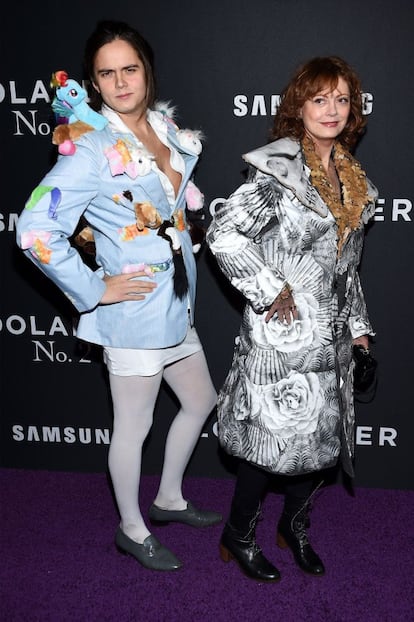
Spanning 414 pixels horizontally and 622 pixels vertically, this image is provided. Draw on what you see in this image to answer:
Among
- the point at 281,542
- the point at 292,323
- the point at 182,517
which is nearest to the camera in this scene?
the point at 292,323

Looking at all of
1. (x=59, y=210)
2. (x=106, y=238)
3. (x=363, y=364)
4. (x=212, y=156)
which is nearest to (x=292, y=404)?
(x=363, y=364)

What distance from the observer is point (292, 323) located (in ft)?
6.83

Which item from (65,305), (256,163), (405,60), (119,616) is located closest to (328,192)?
(256,163)

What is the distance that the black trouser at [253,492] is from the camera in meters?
2.30

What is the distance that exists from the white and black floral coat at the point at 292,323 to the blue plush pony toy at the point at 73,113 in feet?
1.53

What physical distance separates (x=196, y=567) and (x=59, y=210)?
4.39ft

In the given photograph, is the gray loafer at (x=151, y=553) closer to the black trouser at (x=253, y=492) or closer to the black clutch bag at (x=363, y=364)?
the black trouser at (x=253, y=492)

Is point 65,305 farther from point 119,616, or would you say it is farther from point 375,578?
point 375,578

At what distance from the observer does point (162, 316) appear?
7.27 ft

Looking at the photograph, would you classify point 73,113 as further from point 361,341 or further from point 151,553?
point 151,553

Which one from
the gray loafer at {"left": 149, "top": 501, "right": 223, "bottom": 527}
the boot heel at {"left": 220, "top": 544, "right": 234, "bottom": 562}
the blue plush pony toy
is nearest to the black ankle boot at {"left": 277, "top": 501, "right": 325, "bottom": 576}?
the boot heel at {"left": 220, "top": 544, "right": 234, "bottom": 562}

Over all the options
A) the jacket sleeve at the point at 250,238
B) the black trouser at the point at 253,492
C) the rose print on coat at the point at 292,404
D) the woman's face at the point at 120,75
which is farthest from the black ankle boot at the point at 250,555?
the woman's face at the point at 120,75

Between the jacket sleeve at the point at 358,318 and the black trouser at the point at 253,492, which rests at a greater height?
the jacket sleeve at the point at 358,318

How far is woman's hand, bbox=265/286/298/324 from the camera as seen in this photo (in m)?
2.03
